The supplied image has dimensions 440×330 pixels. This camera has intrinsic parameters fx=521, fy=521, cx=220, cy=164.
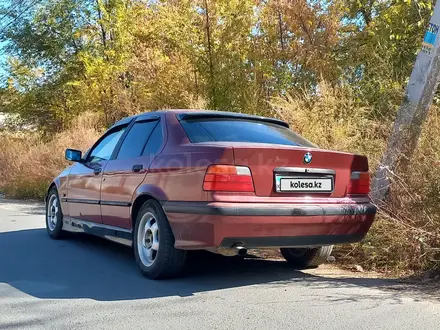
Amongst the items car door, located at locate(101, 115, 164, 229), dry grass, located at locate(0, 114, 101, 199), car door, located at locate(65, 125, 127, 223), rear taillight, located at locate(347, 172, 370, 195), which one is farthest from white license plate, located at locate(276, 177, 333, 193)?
dry grass, located at locate(0, 114, 101, 199)

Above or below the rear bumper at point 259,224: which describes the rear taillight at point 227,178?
above

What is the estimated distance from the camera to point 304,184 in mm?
4770

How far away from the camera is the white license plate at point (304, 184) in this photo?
4.66 metres

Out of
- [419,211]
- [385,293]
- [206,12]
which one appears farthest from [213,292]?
[206,12]

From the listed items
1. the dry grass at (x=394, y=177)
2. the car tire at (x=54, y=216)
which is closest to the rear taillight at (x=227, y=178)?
the dry grass at (x=394, y=177)

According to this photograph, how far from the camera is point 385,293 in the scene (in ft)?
15.2

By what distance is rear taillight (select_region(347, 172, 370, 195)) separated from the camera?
5145mm

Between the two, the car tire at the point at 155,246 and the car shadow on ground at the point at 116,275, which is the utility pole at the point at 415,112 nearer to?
the car shadow on ground at the point at 116,275

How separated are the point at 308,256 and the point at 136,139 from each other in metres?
2.31

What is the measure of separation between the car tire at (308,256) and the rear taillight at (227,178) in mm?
1532

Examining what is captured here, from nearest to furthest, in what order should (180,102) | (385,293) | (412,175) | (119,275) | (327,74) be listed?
(385,293) → (119,275) → (412,175) → (327,74) → (180,102)

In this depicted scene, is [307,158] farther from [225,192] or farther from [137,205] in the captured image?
[137,205]

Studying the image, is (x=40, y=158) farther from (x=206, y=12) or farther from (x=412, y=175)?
(x=412, y=175)

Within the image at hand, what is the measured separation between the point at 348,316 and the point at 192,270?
2016 mm
